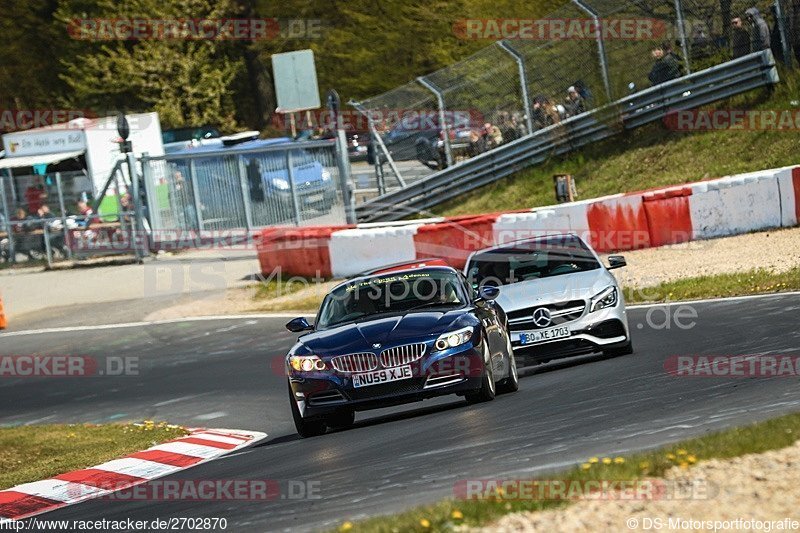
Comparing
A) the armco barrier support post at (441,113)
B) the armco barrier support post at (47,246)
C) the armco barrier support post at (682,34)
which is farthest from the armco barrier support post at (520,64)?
the armco barrier support post at (47,246)

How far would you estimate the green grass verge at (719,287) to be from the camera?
18094mm

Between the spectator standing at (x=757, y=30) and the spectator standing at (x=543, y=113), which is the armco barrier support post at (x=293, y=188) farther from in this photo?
the spectator standing at (x=757, y=30)

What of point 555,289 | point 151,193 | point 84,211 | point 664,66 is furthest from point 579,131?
point 555,289

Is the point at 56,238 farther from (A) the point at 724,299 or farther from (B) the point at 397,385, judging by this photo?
(B) the point at 397,385

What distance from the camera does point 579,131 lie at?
30516mm

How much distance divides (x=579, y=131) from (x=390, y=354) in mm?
20096

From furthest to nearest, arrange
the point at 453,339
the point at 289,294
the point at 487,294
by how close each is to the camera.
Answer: the point at 289,294 < the point at 487,294 < the point at 453,339

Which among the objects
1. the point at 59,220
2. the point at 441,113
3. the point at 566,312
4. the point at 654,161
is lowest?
the point at 566,312

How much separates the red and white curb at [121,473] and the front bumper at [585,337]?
2.81 m

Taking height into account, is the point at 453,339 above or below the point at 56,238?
below

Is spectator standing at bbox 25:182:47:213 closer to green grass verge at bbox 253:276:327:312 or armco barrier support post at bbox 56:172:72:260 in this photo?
armco barrier support post at bbox 56:172:72:260

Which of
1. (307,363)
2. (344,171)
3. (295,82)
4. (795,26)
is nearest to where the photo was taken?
(307,363)

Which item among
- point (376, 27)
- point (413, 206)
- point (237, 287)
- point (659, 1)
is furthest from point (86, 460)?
point (376, 27)

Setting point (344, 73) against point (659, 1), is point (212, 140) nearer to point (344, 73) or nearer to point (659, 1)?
point (344, 73)
